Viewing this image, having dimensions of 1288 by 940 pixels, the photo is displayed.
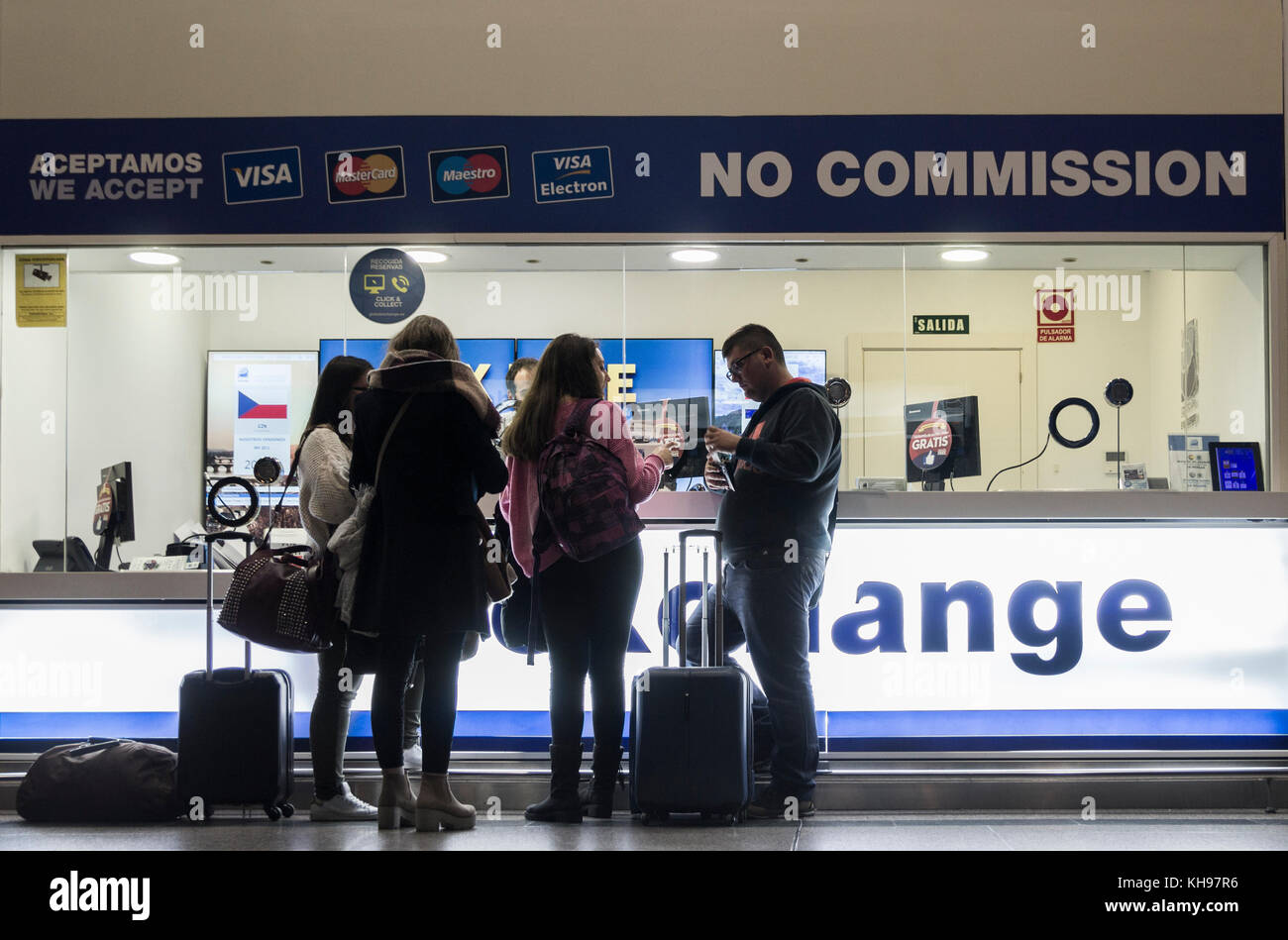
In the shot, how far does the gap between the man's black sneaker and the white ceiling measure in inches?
77.3

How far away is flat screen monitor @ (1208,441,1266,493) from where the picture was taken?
440 cm

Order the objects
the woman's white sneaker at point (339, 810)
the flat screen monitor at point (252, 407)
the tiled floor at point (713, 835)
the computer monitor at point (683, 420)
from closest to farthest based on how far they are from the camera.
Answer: the tiled floor at point (713, 835) → the woman's white sneaker at point (339, 810) → the computer monitor at point (683, 420) → the flat screen monitor at point (252, 407)

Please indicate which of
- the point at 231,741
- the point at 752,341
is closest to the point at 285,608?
the point at 231,741

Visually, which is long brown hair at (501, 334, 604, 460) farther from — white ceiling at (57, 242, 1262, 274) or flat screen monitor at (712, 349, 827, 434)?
flat screen monitor at (712, 349, 827, 434)

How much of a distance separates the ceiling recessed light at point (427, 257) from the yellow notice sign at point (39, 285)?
4.14 feet

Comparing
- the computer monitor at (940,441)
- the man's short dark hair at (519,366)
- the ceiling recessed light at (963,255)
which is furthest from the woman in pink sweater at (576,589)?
the ceiling recessed light at (963,255)

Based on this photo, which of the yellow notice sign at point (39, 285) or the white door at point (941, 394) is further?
the white door at point (941, 394)

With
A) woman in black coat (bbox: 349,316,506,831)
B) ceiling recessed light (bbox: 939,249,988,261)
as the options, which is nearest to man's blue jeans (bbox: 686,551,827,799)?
woman in black coat (bbox: 349,316,506,831)

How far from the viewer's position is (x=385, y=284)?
15.4ft

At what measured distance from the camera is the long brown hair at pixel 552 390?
359 centimetres

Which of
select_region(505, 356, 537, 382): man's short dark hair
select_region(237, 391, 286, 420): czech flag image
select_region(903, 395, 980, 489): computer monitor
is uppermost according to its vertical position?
select_region(505, 356, 537, 382): man's short dark hair

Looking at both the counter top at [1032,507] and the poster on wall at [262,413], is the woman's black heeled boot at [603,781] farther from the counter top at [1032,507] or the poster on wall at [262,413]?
the poster on wall at [262,413]
